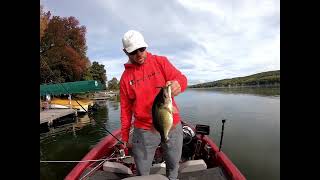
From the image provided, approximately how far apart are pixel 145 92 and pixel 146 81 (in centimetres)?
13

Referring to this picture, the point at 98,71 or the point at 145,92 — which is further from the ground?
the point at 98,71

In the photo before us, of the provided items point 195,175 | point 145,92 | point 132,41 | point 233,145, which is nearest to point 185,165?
point 195,175

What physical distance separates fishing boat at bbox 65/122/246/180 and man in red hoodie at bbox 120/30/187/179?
1.22 ft

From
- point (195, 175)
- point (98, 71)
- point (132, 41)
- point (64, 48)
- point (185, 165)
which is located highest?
point (64, 48)

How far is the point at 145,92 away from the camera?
353 cm

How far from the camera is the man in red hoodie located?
345cm

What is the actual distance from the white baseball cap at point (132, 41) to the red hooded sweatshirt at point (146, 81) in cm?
29

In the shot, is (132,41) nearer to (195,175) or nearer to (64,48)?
(195,175)

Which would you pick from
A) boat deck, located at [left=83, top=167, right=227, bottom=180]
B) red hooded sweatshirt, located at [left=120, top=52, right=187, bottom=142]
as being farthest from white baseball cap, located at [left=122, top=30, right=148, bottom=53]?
boat deck, located at [left=83, top=167, right=227, bottom=180]

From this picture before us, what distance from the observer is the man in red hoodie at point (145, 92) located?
11.3 ft

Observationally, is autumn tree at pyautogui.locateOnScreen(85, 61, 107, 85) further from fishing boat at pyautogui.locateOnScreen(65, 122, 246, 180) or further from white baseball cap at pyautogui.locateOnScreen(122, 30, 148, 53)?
white baseball cap at pyautogui.locateOnScreen(122, 30, 148, 53)

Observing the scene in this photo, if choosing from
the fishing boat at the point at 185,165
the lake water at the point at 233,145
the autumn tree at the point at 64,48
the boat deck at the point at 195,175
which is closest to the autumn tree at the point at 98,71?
the autumn tree at the point at 64,48
